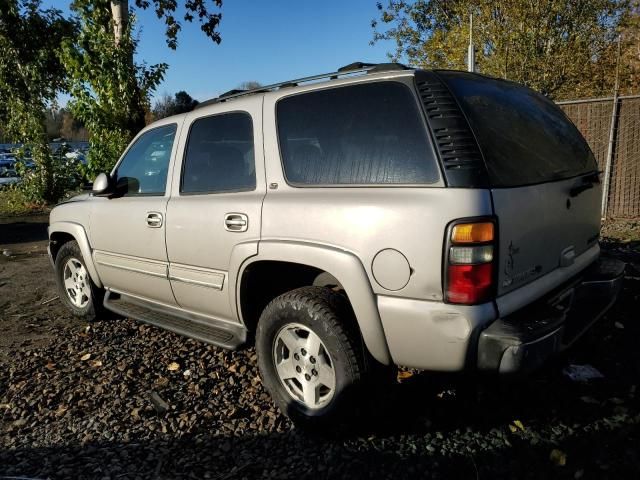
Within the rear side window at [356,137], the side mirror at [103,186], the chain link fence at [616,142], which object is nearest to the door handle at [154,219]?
the side mirror at [103,186]

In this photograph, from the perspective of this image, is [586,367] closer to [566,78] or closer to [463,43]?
[566,78]

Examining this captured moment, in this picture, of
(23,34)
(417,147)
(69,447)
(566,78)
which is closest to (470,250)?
(417,147)

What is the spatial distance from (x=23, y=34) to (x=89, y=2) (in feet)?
18.9

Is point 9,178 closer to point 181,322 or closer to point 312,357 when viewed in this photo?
point 181,322

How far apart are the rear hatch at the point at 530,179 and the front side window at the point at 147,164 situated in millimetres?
2217

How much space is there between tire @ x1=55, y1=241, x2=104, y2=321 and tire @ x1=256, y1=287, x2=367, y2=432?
2.39 meters

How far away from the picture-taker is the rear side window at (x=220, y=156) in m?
3.14

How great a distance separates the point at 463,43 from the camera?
13.3 meters

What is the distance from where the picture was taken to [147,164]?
4.03 m

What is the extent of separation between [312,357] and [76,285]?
10.4 feet

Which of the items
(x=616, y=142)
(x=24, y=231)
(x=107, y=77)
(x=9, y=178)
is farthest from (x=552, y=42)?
(x=9, y=178)

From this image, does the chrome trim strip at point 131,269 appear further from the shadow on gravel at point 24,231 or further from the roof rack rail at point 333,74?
the shadow on gravel at point 24,231

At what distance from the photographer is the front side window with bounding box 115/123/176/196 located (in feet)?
12.4

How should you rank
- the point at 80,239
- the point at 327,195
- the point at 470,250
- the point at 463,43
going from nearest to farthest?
the point at 470,250, the point at 327,195, the point at 80,239, the point at 463,43
